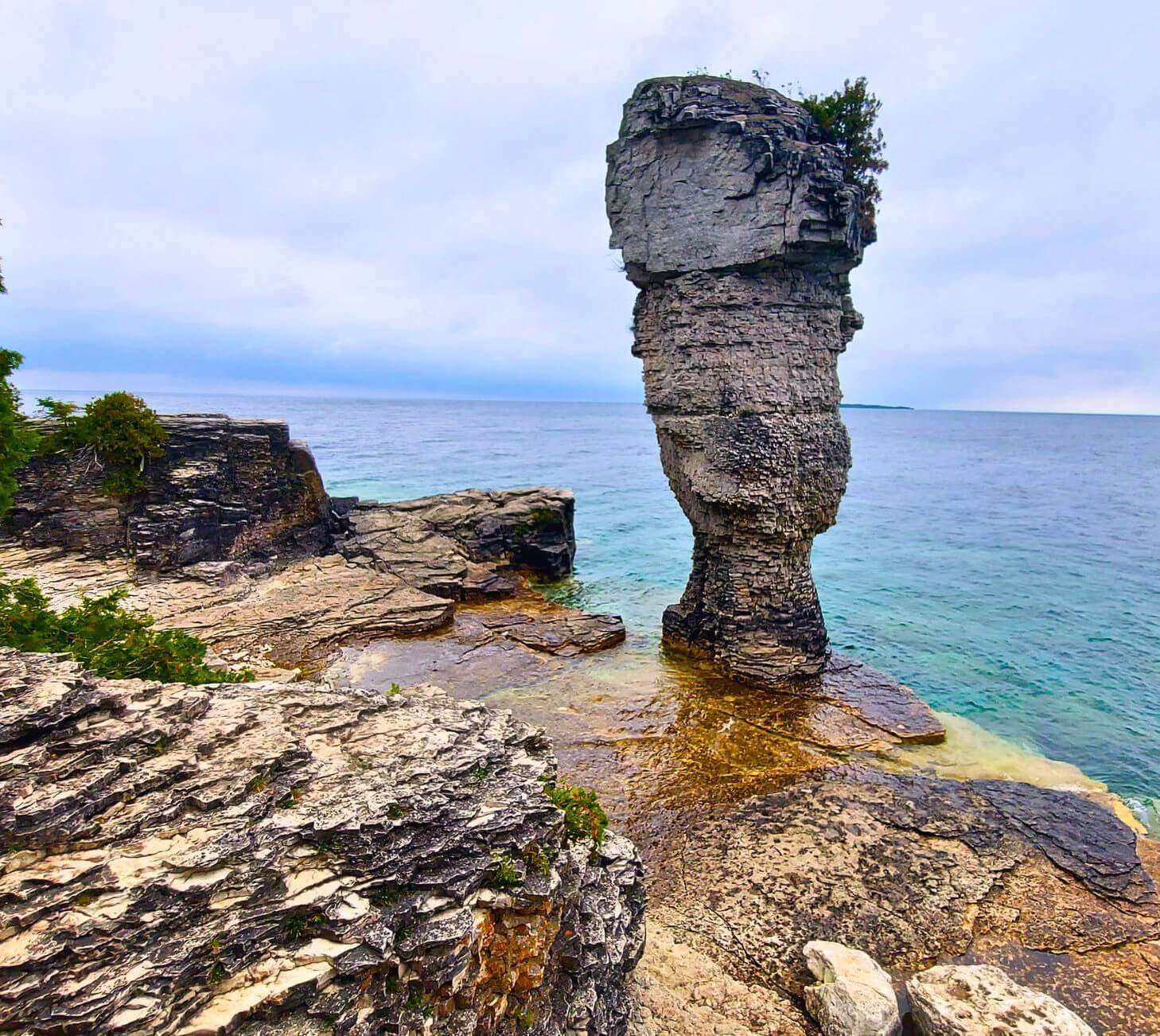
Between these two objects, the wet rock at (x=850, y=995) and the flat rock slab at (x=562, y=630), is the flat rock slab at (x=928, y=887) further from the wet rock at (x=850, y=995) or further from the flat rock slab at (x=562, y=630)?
the flat rock slab at (x=562, y=630)

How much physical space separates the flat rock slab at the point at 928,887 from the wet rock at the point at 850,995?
38 centimetres

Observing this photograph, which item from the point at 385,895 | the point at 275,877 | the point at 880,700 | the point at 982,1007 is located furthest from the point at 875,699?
the point at 275,877

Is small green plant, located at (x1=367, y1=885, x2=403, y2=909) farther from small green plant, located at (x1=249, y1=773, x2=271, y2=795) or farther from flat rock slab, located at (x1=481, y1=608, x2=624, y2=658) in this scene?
flat rock slab, located at (x1=481, y1=608, x2=624, y2=658)

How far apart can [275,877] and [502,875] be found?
6.48 feet

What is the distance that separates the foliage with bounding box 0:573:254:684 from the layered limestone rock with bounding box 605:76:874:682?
12.4m

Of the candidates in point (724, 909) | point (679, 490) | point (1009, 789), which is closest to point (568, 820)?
point (724, 909)

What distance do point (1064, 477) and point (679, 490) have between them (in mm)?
85340

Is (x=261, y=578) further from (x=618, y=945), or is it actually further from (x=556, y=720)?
(x=618, y=945)

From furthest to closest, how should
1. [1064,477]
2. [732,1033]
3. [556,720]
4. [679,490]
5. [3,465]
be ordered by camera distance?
[1064,477] < [679,490] < [556,720] < [3,465] < [732,1033]

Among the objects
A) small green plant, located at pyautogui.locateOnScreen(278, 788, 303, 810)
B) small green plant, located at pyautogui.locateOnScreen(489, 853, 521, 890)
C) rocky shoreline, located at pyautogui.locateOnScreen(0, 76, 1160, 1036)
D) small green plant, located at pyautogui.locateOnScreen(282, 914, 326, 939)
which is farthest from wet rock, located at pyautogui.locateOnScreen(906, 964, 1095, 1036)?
small green plant, located at pyautogui.locateOnScreen(278, 788, 303, 810)

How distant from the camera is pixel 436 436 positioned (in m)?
118

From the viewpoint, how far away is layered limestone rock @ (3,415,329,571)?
19.2 meters

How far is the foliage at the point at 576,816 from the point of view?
7324mm

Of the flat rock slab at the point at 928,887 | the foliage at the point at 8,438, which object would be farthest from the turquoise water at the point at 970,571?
the foliage at the point at 8,438
